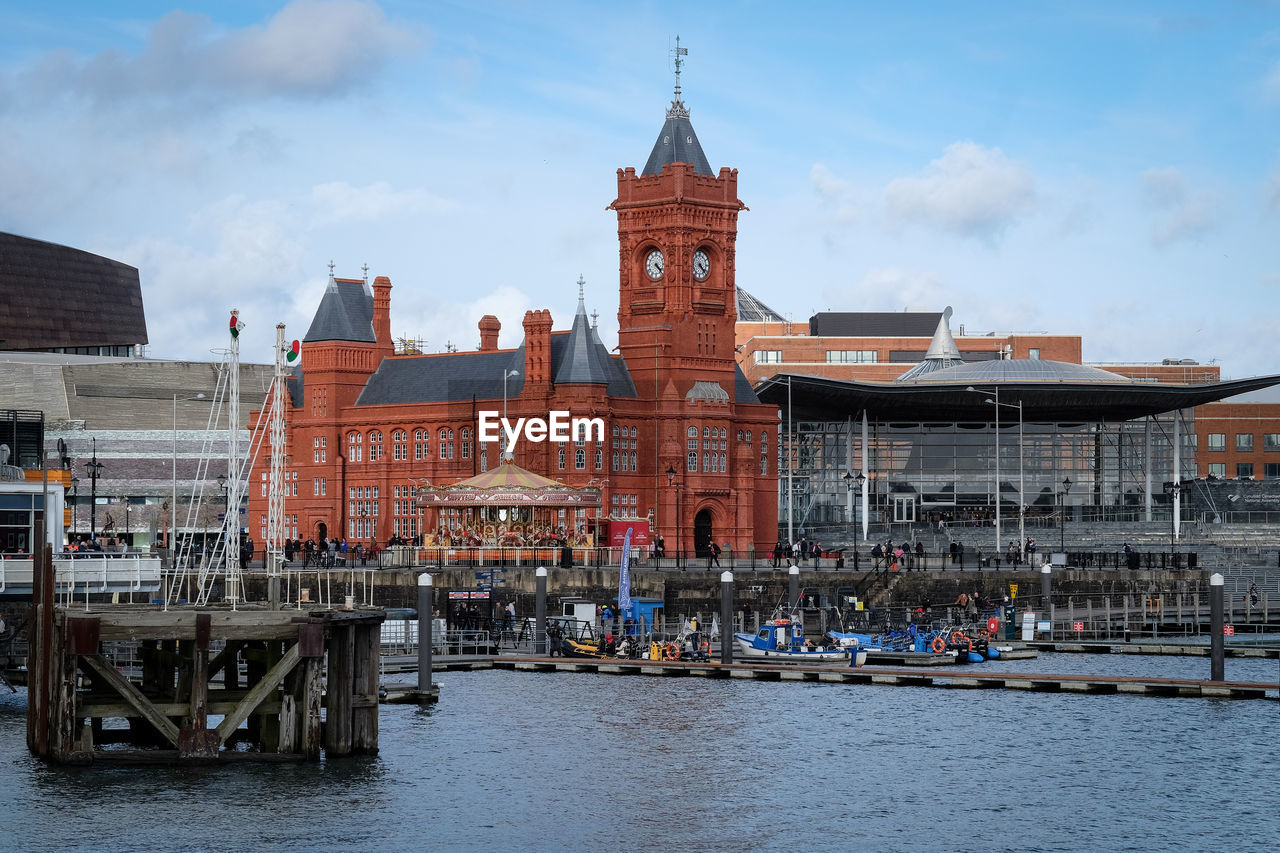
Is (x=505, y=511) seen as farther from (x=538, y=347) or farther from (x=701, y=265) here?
(x=701, y=265)

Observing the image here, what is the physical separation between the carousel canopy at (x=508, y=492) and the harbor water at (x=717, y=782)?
26.2m

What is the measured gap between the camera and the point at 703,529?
108062 millimetres

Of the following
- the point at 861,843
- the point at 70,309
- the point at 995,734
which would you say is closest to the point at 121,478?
the point at 70,309

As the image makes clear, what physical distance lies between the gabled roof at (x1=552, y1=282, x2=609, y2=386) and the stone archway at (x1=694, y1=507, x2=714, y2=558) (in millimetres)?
9916

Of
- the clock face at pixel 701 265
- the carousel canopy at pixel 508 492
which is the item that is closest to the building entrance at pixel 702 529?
the clock face at pixel 701 265

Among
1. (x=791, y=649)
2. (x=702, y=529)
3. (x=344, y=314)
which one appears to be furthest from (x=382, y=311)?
(x=791, y=649)

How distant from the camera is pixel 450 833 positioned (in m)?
43.0

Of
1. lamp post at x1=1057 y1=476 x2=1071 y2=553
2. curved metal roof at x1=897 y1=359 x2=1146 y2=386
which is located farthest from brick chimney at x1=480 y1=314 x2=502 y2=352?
lamp post at x1=1057 y1=476 x2=1071 y2=553

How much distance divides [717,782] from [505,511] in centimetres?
4370

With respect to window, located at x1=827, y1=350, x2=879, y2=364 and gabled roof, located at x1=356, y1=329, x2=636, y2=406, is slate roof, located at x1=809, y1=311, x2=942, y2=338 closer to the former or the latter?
window, located at x1=827, y1=350, x2=879, y2=364

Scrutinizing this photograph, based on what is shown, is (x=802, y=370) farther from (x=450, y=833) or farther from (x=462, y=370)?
(x=450, y=833)

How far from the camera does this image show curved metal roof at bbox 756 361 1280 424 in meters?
118

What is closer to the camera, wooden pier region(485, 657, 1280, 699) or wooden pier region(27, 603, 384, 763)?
wooden pier region(27, 603, 384, 763)

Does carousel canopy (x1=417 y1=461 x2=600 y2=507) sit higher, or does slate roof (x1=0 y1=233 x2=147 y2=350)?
slate roof (x1=0 y1=233 x2=147 y2=350)
